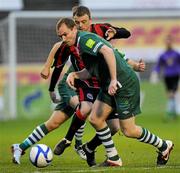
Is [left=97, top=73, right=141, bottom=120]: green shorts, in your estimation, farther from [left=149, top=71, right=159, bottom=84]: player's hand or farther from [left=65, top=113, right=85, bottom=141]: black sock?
[left=149, top=71, right=159, bottom=84]: player's hand

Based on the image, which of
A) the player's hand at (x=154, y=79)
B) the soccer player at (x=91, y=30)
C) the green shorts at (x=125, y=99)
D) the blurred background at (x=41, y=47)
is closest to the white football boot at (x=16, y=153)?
the soccer player at (x=91, y=30)

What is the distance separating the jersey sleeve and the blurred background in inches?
543

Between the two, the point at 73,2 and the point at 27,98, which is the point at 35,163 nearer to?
the point at 27,98

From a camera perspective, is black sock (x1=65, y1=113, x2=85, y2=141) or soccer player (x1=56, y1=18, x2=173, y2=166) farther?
black sock (x1=65, y1=113, x2=85, y2=141)

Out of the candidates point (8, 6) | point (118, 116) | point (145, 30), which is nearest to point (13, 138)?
point (118, 116)

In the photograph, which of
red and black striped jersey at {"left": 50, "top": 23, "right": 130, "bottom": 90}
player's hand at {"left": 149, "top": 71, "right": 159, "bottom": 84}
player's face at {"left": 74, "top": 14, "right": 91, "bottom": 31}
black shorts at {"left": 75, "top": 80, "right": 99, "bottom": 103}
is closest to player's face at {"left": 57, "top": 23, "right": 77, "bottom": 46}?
player's face at {"left": 74, "top": 14, "right": 91, "bottom": 31}

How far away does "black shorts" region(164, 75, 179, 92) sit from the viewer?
73.5 ft

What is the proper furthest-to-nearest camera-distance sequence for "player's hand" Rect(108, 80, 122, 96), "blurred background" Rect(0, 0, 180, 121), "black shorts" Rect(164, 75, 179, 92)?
"blurred background" Rect(0, 0, 180, 121) < "black shorts" Rect(164, 75, 179, 92) < "player's hand" Rect(108, 80, 122, 96)

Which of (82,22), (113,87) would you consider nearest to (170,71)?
(82,22)

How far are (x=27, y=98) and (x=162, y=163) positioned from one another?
1341 cm

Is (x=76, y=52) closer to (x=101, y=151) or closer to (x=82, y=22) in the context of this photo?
(x=82, y=22)

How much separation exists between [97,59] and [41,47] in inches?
581

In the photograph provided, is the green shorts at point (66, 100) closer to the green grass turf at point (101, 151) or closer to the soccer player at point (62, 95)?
the soccer player at point (62, 95)

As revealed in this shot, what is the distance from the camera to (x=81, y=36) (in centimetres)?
1009
